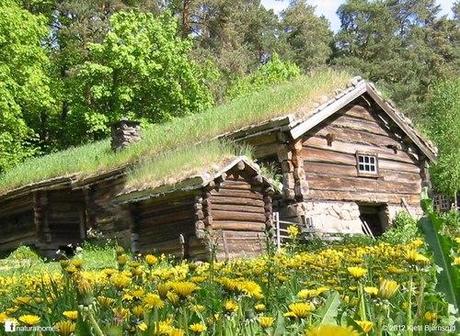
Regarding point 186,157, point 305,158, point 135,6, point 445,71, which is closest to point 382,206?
point 305,158

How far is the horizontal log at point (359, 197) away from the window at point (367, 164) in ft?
2.19

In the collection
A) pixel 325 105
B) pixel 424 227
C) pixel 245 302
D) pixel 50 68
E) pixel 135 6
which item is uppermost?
pixel 135 6

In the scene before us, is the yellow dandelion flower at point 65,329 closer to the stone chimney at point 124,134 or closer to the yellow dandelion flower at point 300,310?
the yellow dandelion flower at point 300,310

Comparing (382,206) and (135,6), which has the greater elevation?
(135,6)

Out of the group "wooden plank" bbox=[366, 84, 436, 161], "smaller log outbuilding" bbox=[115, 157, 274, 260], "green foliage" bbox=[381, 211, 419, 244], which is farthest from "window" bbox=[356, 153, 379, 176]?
"smaller log outbuilding" bbox=[115, 157, 274, 260]

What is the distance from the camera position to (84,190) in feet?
70.9

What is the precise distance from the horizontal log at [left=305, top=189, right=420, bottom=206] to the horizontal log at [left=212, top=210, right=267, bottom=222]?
239 centimetres

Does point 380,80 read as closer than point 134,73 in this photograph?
No

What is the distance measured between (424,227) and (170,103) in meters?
31.1

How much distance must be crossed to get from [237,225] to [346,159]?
5520 mm

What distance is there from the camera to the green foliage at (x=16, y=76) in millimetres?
22859

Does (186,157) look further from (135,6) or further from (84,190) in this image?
(135,6)

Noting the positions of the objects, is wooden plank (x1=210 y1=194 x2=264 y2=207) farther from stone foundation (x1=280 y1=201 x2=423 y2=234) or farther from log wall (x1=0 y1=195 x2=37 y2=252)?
log wall (x1=0 y1=195 x2=37 y2=252)

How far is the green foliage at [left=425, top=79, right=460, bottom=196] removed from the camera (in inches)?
1532
